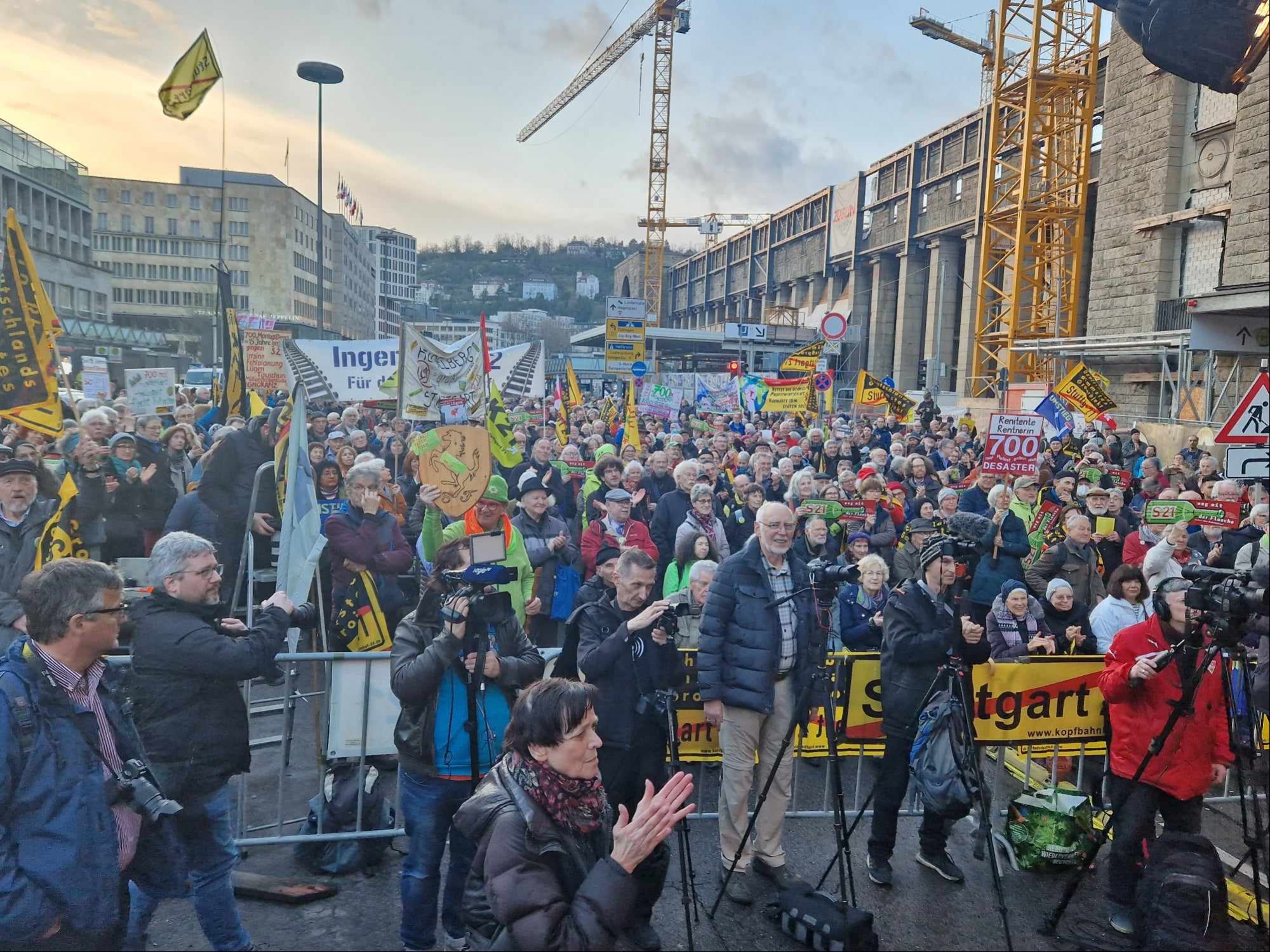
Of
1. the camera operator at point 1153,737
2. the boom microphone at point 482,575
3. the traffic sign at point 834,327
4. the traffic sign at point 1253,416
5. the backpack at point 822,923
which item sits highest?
the traffic sign at point 834,327

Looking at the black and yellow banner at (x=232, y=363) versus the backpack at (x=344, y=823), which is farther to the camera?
the black and yellow banner at (x=232, y=363)

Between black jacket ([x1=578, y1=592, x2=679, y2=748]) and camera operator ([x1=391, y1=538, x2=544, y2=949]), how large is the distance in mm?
320

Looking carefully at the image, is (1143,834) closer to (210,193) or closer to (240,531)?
(240,531)

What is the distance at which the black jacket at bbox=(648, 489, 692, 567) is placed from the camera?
29.1 feet

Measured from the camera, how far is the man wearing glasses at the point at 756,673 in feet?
15.7

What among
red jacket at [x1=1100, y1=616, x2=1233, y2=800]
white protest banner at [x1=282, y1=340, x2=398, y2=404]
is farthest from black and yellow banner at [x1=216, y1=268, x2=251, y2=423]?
red jacket at [x1=1100, y1=616, x2=1233, y2=800]

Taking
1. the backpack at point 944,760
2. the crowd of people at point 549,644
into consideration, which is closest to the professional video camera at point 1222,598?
the crowd of people at point 549,644

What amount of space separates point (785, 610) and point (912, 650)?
70 centimetres

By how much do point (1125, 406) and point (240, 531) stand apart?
2631cm

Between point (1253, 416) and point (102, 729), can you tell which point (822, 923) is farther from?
point (1253, 416)

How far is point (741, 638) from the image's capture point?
4.80 meters

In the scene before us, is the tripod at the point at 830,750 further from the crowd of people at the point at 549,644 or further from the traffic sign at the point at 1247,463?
the traffic sign at the point at 1247,463

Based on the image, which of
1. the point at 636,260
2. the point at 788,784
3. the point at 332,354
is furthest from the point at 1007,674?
the point at 636,260

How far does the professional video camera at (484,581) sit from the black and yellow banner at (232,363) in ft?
26.2
